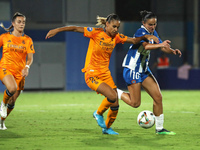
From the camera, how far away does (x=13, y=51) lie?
8969 mm

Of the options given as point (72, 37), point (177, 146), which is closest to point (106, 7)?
point (72, 37)

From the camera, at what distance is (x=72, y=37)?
72.9ft

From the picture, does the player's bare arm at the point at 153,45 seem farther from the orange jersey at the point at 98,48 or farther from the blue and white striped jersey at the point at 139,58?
the orange jersey at the point at 98,48

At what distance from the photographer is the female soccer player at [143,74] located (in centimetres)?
826

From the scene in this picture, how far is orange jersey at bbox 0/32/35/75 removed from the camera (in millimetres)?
8914

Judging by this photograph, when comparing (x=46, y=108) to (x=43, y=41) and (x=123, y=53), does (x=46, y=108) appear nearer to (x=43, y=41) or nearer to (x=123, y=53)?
(x=43, y=41)

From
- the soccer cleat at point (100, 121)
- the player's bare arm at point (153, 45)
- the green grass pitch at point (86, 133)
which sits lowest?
the green grass pitch at point (86, 133)

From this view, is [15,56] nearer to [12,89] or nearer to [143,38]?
[12,89]

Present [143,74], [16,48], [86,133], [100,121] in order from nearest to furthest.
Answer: [100,121] < [86,133] < [143,74] < [16,48]

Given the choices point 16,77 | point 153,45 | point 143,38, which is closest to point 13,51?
point 16,77

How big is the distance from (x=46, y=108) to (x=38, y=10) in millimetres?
9338

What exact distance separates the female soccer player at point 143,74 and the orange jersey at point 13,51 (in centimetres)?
203

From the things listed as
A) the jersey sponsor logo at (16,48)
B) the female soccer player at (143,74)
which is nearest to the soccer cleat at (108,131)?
the female soccer player at (143,74)

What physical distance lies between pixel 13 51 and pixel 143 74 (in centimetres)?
256
